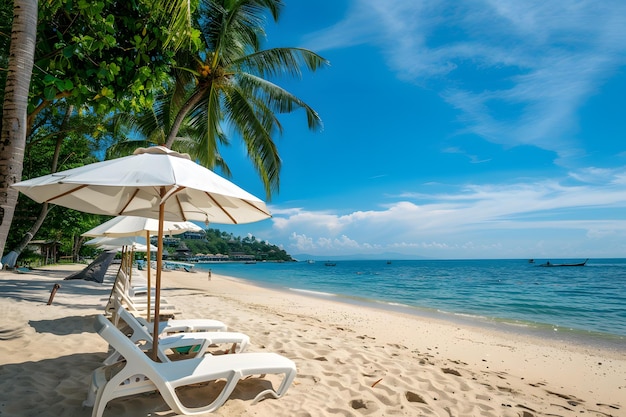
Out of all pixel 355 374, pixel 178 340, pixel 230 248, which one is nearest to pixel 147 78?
pixel 178 340

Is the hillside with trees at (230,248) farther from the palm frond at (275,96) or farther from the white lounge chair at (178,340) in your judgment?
the white lounge chair at (178,340)

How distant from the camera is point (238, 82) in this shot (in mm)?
11086

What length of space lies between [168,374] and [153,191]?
1934mm

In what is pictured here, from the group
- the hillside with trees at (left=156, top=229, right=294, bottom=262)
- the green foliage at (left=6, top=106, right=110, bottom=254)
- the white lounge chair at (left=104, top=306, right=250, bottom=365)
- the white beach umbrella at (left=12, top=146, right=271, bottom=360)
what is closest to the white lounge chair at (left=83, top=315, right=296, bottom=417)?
the white beach umbrella at (left=12, top=146, right=271, bottom=360)

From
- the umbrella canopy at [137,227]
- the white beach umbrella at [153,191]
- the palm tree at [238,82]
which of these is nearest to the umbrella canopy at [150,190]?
the white beach umbrella at [153,191]

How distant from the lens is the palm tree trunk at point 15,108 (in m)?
2.76

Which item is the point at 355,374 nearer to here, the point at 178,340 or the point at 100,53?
the point at 178,340

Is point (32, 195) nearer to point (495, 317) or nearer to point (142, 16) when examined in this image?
point (142, 16)

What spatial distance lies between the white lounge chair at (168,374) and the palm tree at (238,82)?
829 cm

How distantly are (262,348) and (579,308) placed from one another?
1598cm

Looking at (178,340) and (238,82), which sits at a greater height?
(238,82)

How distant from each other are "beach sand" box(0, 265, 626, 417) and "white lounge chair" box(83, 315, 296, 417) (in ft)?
0.72

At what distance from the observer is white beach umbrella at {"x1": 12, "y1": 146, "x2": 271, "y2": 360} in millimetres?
2496

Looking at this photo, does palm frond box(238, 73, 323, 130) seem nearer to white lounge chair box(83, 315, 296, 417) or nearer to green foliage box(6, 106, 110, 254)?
green foliage box(6, 106, 110, 254)
